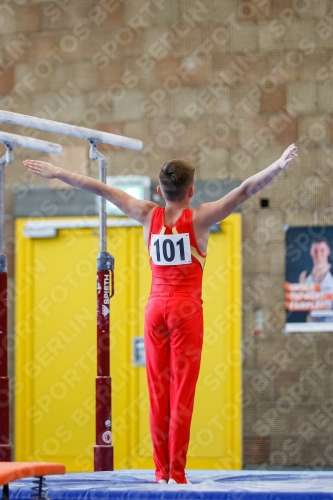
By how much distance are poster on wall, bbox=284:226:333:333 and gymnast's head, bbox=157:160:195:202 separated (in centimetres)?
370

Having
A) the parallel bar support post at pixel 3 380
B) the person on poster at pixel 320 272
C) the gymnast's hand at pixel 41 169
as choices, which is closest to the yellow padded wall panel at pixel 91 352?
the person on poster at pixel 320 272

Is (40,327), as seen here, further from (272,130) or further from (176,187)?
(176,187)

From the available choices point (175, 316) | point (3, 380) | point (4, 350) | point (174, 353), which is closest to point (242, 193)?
point (175, 316)

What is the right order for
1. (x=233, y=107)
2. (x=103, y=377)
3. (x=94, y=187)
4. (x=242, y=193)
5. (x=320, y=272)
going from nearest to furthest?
1. (x=242, y=193)
2. (x=94, y=187)
3. (x=103, y=377)
4. (x=320, y=272)
5. (x=233, y=107)

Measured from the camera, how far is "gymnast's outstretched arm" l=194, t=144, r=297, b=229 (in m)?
3.78

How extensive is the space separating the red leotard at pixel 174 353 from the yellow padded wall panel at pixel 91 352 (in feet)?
11.9

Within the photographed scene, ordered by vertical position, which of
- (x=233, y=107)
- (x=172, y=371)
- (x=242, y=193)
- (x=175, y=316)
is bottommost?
(x=172, y=371)

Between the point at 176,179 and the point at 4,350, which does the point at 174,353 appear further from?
the point at 4,350

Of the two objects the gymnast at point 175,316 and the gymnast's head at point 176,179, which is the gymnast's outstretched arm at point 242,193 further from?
the gymnast's head at point 176,179

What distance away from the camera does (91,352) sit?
7898 millimetres

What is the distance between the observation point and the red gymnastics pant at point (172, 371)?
13.1ft

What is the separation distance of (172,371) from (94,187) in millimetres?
897

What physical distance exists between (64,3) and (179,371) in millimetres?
5091

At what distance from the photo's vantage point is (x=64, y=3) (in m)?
8.16
